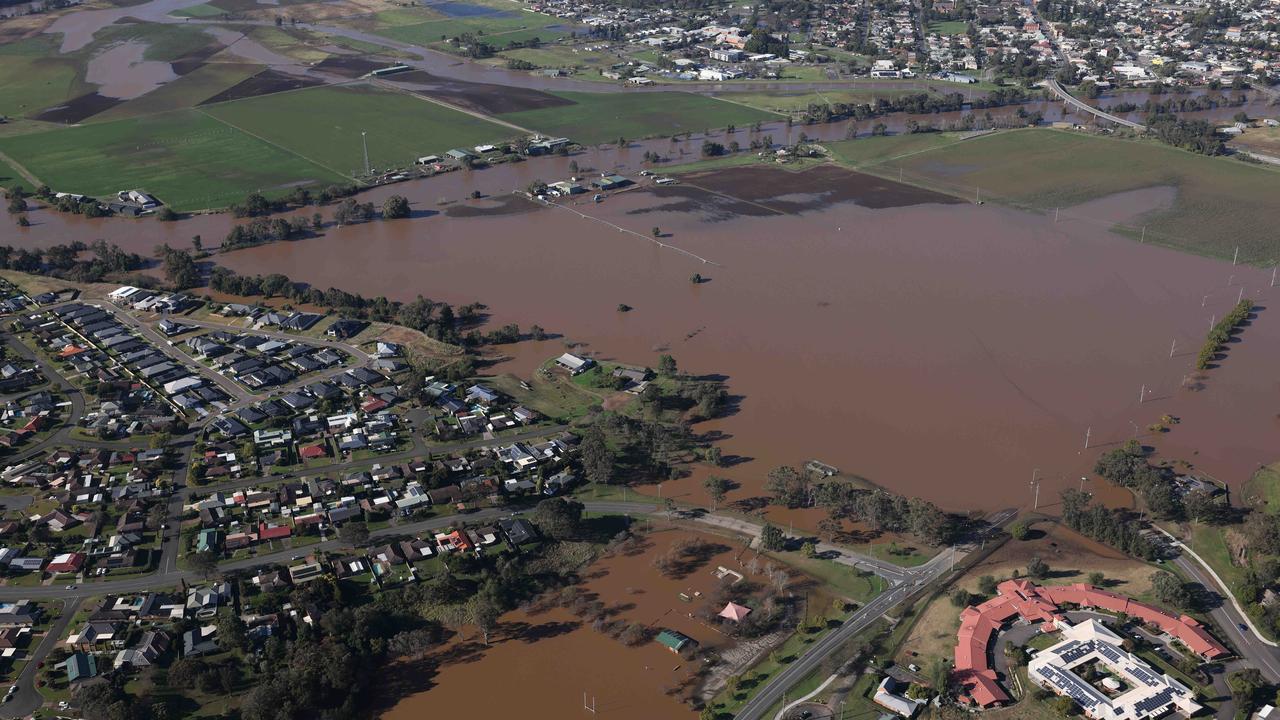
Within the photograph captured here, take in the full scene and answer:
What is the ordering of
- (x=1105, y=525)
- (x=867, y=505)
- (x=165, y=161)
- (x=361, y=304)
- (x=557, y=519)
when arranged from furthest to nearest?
(x=165, y=161) → (x=361, y=304) → (x=867, y=505) → (x=1105, y=525) → (x=557, y=519)

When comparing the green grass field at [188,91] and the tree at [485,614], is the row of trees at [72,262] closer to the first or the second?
the green grass field at [188,91]

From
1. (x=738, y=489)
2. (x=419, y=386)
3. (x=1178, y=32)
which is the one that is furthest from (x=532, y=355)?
(x=1178, y=32)

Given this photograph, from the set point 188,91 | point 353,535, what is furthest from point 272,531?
point 188,91

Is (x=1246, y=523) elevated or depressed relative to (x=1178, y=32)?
depressed

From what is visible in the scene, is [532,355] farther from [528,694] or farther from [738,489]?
[528,694]

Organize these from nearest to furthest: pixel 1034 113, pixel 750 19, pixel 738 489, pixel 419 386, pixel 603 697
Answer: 1. pixel 603 697
2. pixel 738 489
3. pixel 419 386
4. pixel 1034 113
5. pixel 750 19

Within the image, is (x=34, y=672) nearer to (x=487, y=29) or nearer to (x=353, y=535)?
(x=353, y=535)

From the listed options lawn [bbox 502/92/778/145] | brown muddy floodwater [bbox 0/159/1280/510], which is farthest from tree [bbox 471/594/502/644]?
lawn [bbox 502/92/778/145]
